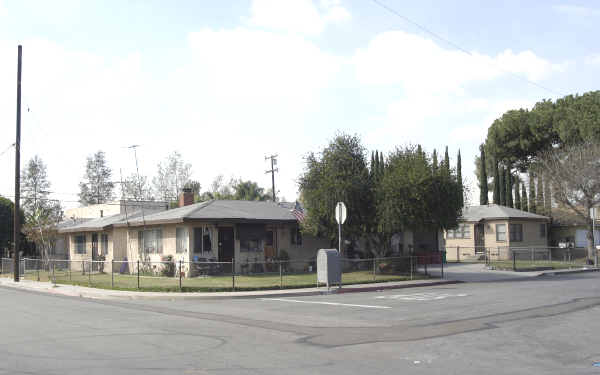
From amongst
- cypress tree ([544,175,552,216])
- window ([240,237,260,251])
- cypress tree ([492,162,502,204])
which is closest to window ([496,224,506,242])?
cypress tree ([544,175,552,216])

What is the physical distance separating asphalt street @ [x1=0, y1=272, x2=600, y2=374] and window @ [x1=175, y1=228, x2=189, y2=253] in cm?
1023

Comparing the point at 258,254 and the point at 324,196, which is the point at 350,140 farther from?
the point at 258,254

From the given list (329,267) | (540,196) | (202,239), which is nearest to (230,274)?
(202,239)

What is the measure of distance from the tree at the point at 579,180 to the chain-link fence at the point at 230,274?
18.5m

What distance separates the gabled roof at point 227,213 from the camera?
29062 millimetres

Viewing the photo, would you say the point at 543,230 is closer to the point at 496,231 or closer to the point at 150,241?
the point at 496,231

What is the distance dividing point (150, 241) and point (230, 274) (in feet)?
23.1

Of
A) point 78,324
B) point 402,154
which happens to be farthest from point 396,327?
point 402,154

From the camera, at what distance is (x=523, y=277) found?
2827 centimetres

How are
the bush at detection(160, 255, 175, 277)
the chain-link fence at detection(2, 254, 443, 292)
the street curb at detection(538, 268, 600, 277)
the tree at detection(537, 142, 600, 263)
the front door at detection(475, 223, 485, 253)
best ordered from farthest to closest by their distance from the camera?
the front door at detection(475, 223, 485, 253) < the tree at detection(537, 142, 600, 263) < the street curb at detection(538, 268, 600, 277) < the bush at detection(160, 255, 175, 277) < the chain-link fence at detection(2, 254, 443, 292)

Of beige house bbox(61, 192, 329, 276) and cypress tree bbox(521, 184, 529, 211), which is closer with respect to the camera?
beige house bbox(61, 192, 329, 276)

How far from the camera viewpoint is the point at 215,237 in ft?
97.3

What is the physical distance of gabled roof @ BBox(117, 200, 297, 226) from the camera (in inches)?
1144

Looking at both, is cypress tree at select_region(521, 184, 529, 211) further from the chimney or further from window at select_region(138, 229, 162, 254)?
window at select_region(138, 229, 162, 254)
